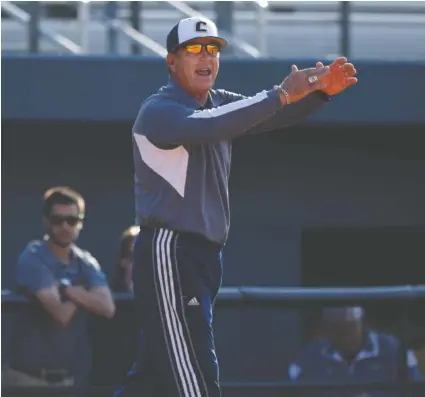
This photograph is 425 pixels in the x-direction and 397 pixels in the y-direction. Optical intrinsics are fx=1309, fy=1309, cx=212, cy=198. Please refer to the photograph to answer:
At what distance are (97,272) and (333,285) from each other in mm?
3873


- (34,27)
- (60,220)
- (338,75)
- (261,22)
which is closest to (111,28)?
(34,27)

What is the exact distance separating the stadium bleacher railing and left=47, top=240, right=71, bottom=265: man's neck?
1.67ft

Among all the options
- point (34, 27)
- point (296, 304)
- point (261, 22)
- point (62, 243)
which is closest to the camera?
point (296, 304)

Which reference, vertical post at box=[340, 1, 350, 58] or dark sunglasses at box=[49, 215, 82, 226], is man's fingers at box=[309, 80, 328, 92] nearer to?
dark sunglasses at box=[49, 215, 82, 226]

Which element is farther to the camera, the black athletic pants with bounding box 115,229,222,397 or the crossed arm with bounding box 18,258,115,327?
the crossed arm with bounding box 18,258,115,327

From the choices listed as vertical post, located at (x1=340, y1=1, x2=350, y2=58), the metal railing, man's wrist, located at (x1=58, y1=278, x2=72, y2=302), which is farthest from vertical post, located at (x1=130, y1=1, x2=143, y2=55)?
man's wrist, located at (x1=58, y1=278, x2=72, y2=302)

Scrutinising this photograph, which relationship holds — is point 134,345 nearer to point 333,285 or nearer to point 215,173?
point 215,173

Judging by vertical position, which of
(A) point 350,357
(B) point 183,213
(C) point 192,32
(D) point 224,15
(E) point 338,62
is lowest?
(A) point 350,357

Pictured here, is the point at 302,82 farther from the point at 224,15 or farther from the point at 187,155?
the point at 224,15

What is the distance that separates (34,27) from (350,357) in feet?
13.5

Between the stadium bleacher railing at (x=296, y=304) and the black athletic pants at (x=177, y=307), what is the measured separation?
197 cm

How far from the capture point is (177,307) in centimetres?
450

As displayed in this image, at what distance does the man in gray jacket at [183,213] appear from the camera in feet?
14.7

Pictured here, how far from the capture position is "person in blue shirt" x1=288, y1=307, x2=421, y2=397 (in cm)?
665
